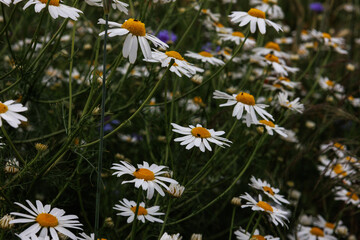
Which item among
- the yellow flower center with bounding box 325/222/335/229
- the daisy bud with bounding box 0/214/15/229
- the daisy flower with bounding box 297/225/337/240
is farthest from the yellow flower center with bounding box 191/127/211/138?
the yellow flower center with bounding box 325/222/335/229

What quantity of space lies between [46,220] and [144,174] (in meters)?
0.29

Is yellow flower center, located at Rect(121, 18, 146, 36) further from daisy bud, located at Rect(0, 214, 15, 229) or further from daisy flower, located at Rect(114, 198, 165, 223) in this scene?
daisy bud, located at Rect(0, 214, 15, 229)

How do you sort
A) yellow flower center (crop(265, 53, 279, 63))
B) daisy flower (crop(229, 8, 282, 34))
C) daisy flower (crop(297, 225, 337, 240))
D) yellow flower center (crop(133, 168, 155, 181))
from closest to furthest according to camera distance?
yellow flower center (crop(133, 168, 155, 181)) < daisy flower (crop(229, 8, 282, 34)) < daisy flower (crop(297, 225, 337, 240)) < yellow flower center (crop(265, 53, 279, 63))

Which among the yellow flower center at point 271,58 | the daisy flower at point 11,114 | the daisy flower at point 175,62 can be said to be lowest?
the yellow flower center at point 271,58

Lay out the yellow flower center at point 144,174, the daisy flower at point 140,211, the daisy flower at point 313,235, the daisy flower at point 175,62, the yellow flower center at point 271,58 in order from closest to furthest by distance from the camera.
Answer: the yellow flower center at point 144,174 → the daisy flower at point 140,211 → the daisy flower at point 175,62 → the daisy flower at point 313,235 → the yellow flower center at point 271,58

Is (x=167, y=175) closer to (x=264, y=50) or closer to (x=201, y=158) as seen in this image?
(x=201, y=158)

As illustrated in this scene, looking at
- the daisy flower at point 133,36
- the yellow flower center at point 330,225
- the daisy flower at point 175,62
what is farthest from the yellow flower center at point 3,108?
the yellow flower center at point 330,225

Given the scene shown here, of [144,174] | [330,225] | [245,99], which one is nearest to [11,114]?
[144,174]

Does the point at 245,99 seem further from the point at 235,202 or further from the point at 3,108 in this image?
the point at 3,108

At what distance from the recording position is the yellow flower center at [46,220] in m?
1.13

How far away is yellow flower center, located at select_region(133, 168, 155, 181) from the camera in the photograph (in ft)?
4.01

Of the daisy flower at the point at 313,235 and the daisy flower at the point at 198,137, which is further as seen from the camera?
the daisy flower at the point at 313,235

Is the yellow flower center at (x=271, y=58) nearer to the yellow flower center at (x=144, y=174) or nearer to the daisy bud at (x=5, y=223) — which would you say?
the yellow flower center at (x=144, y=174)

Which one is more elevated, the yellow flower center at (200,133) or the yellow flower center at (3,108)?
the yellow flower center at (3,108)
